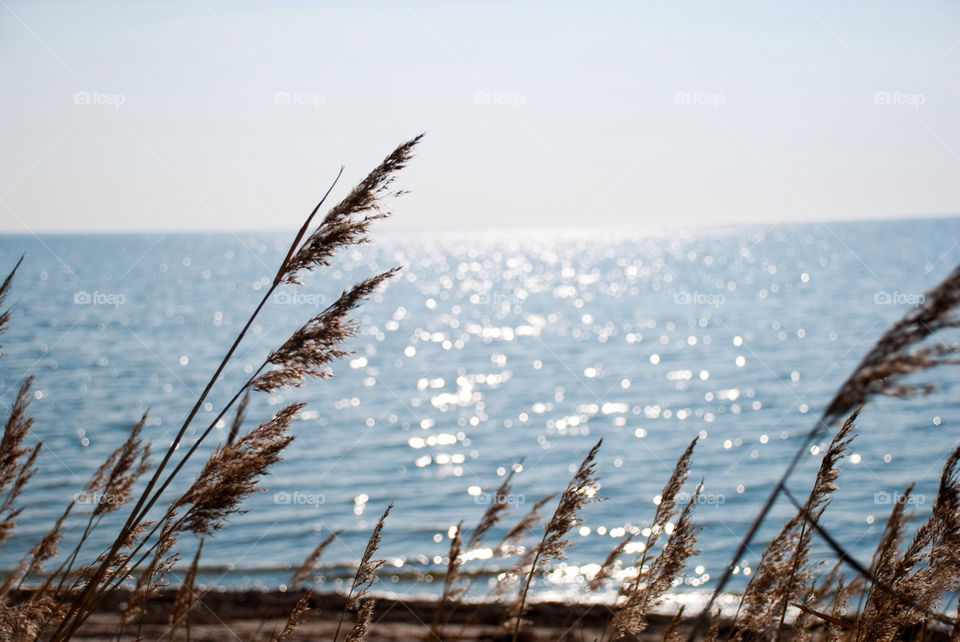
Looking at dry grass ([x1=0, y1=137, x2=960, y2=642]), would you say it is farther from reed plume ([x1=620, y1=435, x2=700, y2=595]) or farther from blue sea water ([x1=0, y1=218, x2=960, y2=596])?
blue sea water ([x1=0, y1=218, x2=960, y2=596])

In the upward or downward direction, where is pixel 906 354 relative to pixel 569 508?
upward

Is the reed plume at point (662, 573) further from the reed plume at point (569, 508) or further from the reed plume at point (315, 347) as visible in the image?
the reed plume at point (315, 347)

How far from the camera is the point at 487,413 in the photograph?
93.7 ft

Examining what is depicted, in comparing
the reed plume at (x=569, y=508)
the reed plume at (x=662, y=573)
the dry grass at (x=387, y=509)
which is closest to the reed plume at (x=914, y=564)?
the dry grass at (x=387, y=509)

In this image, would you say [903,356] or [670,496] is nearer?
[903,356]

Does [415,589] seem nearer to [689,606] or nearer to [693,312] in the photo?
[689,606]

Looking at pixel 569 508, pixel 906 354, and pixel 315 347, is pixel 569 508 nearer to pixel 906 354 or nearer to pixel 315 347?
pixel 315 347

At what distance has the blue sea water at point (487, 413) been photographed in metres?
14.7

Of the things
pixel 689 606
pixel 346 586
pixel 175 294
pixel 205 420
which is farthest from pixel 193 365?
pixel 175 294

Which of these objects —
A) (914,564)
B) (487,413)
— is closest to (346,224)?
(914,564)

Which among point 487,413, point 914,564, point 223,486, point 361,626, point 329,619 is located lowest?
point 487,413

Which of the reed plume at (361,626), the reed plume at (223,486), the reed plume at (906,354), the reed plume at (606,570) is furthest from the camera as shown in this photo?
the reed plume at (606,570)

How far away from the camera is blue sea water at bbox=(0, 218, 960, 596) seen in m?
14.7

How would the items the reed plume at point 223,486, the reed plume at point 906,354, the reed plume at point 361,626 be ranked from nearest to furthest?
the reed plume at point 906,354 → the reed plume at point 223,486 → the reed plume at point 361,626
